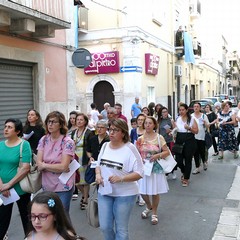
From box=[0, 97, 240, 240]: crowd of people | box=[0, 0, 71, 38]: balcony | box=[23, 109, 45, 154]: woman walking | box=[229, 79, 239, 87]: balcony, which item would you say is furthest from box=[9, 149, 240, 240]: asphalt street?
box=[229, 79, 239, 87]: balcony

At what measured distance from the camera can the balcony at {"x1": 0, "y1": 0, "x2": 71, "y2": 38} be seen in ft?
24.6

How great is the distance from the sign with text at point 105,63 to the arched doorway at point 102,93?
2.38ft

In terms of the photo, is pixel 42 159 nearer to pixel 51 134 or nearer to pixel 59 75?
pixel 51 134

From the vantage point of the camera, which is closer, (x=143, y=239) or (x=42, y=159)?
(x=42, y=159)

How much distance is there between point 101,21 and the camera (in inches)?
698

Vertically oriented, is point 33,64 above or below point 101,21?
below

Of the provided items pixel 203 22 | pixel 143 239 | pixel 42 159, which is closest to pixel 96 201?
pixel 42 159

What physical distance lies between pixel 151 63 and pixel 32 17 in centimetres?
1109

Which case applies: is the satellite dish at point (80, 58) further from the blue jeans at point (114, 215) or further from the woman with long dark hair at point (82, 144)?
the blue jeans at point (114, 215)

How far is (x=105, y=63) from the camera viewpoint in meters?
17.5

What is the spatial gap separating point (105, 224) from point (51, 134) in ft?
3.90

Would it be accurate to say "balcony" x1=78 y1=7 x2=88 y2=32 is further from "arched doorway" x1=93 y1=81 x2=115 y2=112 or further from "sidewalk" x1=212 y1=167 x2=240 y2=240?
"sidewalk" x1=212 y1=167 x2=240 y2=240

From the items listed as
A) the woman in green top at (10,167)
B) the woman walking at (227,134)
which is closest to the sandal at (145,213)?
the woman in green top at (10,167)

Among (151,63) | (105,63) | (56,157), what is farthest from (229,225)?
(151,63)
